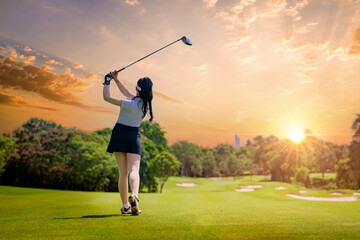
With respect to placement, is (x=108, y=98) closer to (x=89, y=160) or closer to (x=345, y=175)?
(x=89, y=160)

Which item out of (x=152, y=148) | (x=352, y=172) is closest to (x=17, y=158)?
(x=152, y=148)

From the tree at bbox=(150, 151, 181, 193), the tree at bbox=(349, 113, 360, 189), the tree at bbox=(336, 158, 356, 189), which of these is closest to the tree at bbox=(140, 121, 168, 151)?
the tree at bbox=(150, 151, 181, 193)

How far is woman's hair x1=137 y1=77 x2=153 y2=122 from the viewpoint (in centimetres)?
555

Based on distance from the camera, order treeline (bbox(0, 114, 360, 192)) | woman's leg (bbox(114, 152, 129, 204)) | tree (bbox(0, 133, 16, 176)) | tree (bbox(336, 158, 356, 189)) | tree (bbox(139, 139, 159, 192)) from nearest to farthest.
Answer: woman's leg (bbox(114, 152, 129, 204)), tree (bbox(0, 133, 16, 176)), treeline (bbox(0, 114, 360, 192)), tree (bbox(139, 139, 159, 192)), tree (bbox(336, 158, 356, 189))

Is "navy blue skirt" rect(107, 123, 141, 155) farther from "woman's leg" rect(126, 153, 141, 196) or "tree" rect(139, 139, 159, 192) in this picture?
"tree" rect(139, 139, 159, 192)

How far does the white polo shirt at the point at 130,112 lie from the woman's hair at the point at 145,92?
4.0 inches

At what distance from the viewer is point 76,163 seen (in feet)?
83.8

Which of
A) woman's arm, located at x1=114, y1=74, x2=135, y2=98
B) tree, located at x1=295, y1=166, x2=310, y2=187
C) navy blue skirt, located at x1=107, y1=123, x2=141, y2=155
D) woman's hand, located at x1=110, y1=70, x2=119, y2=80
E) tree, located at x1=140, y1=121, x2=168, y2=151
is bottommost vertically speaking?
Result: tree, located at x1=295, y1=166, x2=310, y2=187

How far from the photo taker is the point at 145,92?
5.60 m

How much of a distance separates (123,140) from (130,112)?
0.52 m

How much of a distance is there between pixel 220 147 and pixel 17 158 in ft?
142

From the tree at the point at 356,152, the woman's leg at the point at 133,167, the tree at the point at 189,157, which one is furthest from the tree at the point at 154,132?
the woman's leg at the point at 133,167

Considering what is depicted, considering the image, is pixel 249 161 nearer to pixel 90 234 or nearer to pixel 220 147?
pixel 220 147

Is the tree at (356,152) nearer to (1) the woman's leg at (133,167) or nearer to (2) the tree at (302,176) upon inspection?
(2) the tree at (302,176)
